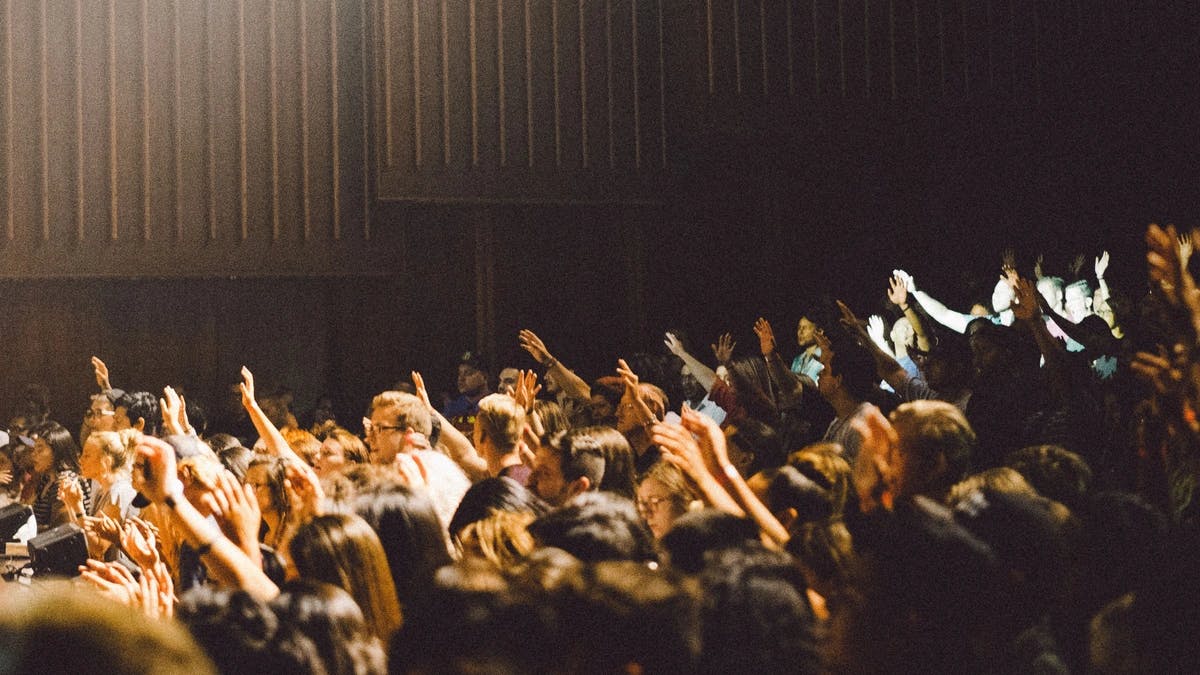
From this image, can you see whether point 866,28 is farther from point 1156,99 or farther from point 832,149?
point 1156,99

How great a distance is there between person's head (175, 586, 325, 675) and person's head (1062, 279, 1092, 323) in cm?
660

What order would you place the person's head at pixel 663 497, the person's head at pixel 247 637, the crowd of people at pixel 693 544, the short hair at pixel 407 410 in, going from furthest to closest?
the short hair at pixel 407 410 → the person's head at pixel 663 497 → the person's head at pixel 247 637 → the crowd of people at pixel 693 544

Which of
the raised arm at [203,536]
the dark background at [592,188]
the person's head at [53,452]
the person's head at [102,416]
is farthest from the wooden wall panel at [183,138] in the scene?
the raised arm at [203,536]

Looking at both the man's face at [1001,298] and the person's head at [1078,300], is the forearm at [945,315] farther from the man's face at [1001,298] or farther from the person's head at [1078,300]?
the person's head at [1078,300]

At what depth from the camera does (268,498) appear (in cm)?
414

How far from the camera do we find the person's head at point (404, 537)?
2.85 meters

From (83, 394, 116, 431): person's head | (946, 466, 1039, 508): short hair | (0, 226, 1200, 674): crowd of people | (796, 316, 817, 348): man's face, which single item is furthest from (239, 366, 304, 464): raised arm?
(796, 316, 817, 348): man's face

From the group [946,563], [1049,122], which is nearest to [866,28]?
[1049,122]

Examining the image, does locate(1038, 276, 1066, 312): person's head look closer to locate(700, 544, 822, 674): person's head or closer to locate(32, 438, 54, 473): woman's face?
locate(32, 438, 54, 473): woman's face

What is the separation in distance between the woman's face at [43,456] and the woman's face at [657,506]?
380 centimetres

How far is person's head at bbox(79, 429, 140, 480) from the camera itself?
17.0ft

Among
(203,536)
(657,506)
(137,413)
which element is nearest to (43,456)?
(137,413)

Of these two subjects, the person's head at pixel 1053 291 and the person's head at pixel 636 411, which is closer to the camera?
the person's head at pixel 636 411

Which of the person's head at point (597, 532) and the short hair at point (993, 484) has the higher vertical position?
the short hair at point (993, 484)
